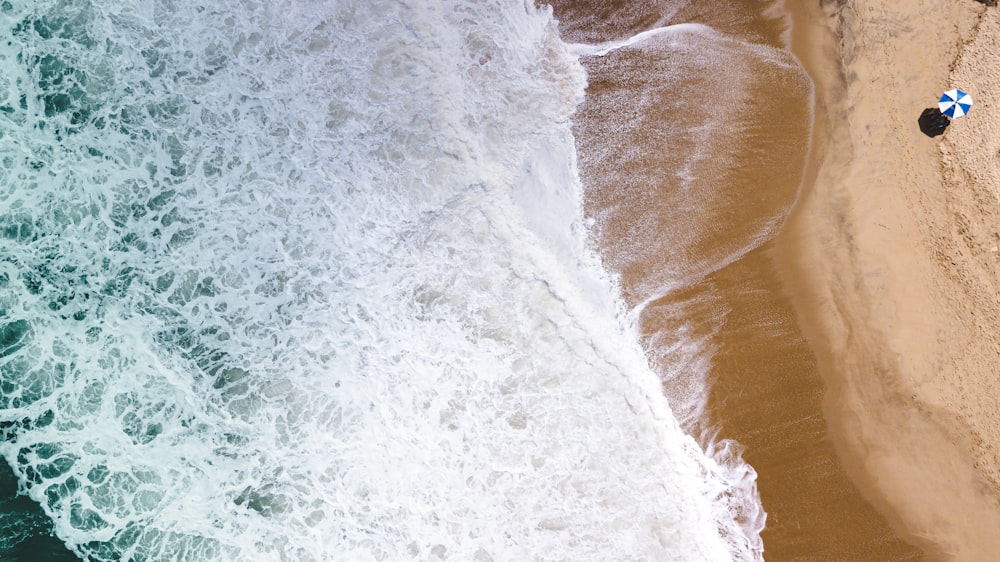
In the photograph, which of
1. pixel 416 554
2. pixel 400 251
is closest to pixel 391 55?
pixel 400 251

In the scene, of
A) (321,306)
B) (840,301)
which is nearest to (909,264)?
(840,301)

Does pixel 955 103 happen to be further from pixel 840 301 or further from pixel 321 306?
pixel 321 306

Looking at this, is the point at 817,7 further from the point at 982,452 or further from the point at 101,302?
the point at 101,302

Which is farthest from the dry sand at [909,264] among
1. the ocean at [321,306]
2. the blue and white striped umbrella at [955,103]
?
the ocean at [321,306]

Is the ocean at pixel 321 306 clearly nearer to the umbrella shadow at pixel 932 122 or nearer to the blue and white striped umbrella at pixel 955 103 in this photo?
the umbrella shadow at pixel 932 122

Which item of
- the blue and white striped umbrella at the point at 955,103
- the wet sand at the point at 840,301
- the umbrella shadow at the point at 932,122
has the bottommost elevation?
the wet sand at the point at 840,301
